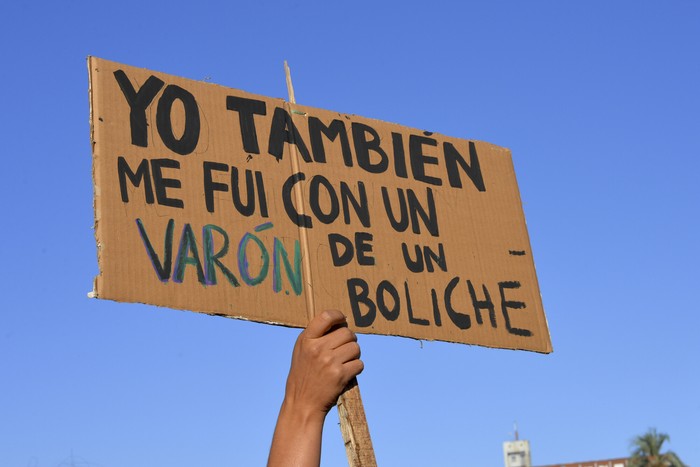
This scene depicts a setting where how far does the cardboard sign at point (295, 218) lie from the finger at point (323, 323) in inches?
13.9

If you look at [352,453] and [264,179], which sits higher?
[264,179]

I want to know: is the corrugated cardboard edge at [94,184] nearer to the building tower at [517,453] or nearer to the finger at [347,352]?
the finger at [347,352]

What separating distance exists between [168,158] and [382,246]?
967 millimetres

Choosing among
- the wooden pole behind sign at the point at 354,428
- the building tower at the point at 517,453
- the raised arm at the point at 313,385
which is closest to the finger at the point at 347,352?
the raised arm at the point at 313,385

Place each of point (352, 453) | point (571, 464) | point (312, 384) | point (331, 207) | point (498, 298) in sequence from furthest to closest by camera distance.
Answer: point (571, 464), point (498, 298), point (331, 207), point (352, 453), point (312, 384)

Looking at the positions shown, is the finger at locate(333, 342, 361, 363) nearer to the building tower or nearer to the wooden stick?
the wooden stick

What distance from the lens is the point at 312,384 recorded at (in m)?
3.54

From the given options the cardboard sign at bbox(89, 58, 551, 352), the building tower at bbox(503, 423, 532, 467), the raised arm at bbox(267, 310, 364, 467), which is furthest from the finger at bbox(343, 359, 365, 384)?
the building tower at bbox(503, 423, 532, 467)

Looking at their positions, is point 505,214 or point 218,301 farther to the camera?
point 505,214

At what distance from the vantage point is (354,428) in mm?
3881

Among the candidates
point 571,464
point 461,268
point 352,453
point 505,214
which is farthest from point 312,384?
point 571,464

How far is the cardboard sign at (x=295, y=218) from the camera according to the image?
13.2 ft

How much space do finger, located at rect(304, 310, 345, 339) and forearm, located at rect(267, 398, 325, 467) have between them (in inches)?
11.4

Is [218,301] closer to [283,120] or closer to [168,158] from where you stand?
[168,158]
